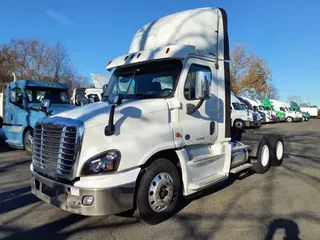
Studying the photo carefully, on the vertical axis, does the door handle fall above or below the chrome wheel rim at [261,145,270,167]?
above

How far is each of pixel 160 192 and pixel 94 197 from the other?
1098 mm

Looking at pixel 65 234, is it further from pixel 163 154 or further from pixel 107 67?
pixel 107 67

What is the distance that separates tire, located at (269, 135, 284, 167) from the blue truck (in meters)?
7.25

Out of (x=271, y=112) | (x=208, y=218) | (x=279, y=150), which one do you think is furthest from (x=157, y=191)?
(x=271, y=112)

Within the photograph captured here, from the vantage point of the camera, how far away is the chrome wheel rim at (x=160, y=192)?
4215 millimetres

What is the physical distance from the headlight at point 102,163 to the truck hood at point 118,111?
1.43ft

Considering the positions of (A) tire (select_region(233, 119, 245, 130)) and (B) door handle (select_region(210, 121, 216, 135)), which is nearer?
(B) door handle (select_region(210, 121, 216, 135))

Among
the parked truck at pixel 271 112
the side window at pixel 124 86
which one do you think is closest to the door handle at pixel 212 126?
the side window at pixel 124 86

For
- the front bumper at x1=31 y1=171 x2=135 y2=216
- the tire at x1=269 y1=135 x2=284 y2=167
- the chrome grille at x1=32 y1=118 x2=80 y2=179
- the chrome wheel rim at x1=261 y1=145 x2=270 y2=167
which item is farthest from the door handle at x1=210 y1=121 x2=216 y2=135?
the tire at x1=269 y1=135 x2=284 y2=167

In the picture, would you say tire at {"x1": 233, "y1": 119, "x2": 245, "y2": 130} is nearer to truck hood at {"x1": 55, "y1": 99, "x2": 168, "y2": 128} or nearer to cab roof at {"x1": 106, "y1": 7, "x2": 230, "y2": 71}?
cab roof at {"x1": 106, "y1": 7, "x2": 230, "y2": 71}

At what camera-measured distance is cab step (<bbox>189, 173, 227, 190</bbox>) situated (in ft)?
15.8

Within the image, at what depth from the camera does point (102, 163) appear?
369cm

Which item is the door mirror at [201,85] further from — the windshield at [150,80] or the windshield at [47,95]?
the windshield at [47,95]

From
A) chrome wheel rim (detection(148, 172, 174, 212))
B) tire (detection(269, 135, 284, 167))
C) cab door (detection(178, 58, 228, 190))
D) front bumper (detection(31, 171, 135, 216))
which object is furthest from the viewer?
tire (detection(269, 135, 284, 167))
